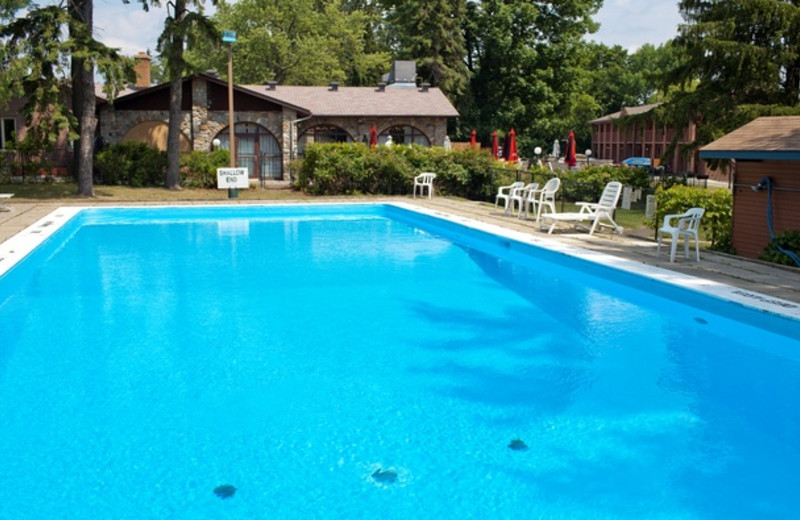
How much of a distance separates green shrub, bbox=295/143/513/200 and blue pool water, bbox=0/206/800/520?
11552 millimetres

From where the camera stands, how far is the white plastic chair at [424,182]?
22.2 m

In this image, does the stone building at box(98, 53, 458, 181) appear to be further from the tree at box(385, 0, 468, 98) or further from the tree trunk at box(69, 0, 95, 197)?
the tree at box(385, 0, 468, 98)

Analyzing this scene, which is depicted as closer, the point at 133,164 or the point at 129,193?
the point at 129,193

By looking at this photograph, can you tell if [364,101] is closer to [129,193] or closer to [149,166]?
[149,166]

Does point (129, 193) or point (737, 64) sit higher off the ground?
point (737, 64)

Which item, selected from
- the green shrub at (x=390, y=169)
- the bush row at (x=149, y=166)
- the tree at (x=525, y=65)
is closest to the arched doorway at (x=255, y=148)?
the bush row at (x=149, y=166)

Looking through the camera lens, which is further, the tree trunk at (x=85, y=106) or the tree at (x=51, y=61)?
the tree trunk at (x=85, y=106)

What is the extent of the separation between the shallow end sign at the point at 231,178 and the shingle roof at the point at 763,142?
1444cm

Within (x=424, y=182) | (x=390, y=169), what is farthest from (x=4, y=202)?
(x=424, y=182)

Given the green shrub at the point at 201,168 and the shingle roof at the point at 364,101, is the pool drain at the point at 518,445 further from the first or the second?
the shingle roof at the point at 364,101

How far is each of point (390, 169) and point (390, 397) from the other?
17.4m

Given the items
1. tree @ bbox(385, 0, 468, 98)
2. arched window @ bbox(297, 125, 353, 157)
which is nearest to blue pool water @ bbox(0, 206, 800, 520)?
arched window @ bbox(297, 125, 353, 157)

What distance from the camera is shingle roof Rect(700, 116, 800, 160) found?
9.58 meters

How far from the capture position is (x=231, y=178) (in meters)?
22.0
